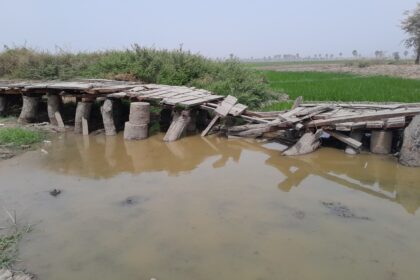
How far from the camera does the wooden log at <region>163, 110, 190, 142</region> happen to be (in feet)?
27.7

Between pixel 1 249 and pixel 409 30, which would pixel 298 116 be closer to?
pixel 1 249

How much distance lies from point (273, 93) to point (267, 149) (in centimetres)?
580

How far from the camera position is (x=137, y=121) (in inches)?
336

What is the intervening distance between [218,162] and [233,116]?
2.05m

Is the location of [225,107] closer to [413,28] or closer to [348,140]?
[348,140]

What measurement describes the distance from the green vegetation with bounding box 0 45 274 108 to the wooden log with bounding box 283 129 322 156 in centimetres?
388

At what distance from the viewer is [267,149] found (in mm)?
7863

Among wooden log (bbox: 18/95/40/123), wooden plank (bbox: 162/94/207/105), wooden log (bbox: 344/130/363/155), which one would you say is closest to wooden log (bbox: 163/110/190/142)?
wooden plank (bbox: 162/94/207/105)

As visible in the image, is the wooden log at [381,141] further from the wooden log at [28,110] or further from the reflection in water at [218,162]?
the wooden log at [28,110]

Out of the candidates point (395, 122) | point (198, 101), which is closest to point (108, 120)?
point (198, 101)

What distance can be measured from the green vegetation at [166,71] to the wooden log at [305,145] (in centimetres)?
388

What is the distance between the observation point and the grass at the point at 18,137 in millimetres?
7811

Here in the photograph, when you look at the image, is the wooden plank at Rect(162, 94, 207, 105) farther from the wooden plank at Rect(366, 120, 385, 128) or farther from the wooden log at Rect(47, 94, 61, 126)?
the wooden plank at Rect(366, 120, 385, 128)

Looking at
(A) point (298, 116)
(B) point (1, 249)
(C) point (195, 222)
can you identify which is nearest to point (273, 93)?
(A) point (298, 116)
